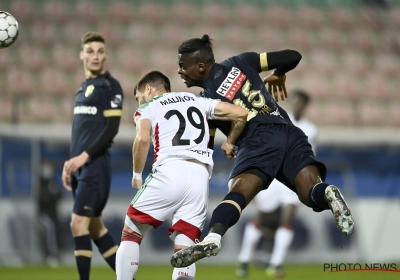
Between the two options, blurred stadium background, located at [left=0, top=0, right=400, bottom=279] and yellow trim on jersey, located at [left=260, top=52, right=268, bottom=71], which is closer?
yellow trim on jersey, located at [left=260, top=52, right=268, bottom=71]

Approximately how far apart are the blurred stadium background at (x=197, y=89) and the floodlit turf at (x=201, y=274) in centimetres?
87

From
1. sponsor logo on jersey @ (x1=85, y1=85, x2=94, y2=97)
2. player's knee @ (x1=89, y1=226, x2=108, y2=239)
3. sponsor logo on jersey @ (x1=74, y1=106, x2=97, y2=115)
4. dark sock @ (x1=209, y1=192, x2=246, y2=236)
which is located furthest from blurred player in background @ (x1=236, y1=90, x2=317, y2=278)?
dark sock @ (x1=209, y1=192, x2=246, y2=236)

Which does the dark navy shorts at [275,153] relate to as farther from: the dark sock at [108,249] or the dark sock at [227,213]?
the dark sock at [108,249]

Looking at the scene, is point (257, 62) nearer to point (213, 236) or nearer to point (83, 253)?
point (213, 236)

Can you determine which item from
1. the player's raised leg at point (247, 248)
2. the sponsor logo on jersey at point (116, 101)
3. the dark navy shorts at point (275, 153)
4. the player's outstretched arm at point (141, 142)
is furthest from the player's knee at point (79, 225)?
the player's raised leg at point (247, 248)

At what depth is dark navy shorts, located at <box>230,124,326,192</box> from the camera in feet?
18.5

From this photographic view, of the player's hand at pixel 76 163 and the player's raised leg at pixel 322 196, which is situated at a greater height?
the player's hand at pixel 76 163

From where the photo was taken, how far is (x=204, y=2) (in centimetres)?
1689

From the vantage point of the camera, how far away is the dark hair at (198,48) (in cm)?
568

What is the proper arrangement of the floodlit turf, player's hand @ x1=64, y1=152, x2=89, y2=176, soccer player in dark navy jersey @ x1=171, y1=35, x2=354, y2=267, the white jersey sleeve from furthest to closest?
1. the floodlit turf
2. player's hand @ x1=64, y1=152, x2=89, y2=176
3. soccer player in dark navy jersey @ x1=171, y1=35, x2=354, y2=267
4. the white jersey sleeve

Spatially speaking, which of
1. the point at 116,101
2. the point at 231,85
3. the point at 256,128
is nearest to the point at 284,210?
the point at 116,101

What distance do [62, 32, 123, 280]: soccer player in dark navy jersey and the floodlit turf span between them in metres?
2.12

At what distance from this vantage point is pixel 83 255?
6.70 m

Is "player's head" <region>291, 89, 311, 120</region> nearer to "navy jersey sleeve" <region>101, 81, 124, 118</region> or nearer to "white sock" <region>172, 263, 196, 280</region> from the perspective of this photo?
"navy jersey sleeve" <region>101, 81, 124, 118</region>
